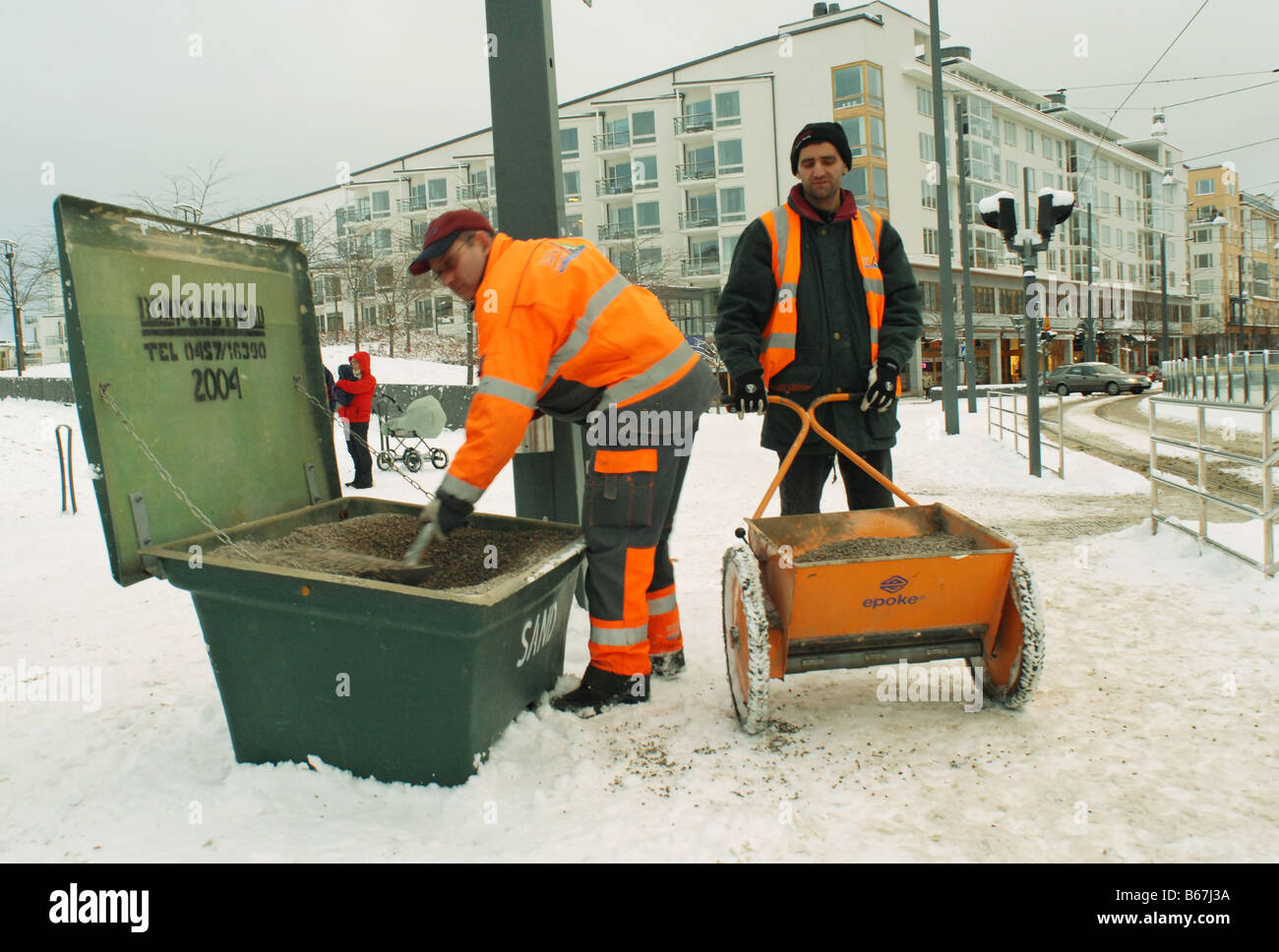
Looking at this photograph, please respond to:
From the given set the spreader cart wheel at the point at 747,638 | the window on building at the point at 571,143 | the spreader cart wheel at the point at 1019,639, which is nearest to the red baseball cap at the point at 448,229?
the spreader cart wheel at the point at 747,638

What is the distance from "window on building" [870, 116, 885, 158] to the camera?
138 feet

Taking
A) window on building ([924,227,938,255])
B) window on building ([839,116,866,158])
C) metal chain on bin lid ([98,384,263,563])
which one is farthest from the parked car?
metal chain on bin lid ([98,384,263,563])

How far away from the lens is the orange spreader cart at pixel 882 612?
2.88 m

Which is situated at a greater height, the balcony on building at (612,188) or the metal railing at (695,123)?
the metal railing at (695,123)

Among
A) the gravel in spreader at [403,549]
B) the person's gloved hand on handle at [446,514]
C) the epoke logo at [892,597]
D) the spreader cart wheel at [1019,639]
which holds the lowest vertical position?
the spreader cart wheel at [1019,639]

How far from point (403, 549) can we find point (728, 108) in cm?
4635

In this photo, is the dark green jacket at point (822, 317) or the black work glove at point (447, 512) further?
the dark green jacket at point (822, 317)

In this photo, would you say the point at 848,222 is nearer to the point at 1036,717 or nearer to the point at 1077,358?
the point at 1036,717

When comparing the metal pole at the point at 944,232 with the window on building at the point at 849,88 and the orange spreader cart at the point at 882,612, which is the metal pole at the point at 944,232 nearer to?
the orange spreader cart at the point at 882,612

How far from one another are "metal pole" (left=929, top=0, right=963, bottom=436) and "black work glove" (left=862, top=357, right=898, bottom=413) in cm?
1095

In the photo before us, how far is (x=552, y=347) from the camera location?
2.99m

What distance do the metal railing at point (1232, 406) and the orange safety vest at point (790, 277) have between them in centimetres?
200

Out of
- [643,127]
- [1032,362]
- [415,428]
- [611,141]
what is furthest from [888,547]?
[611,141]

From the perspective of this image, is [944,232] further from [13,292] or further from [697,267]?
[697,267]
